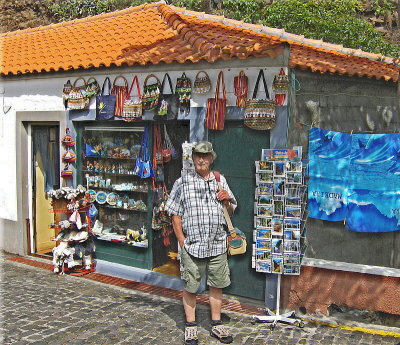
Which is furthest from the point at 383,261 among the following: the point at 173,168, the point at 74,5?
the point at 74,5

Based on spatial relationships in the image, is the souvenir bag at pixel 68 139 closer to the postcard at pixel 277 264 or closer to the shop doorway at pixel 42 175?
the shop doorway at pixel 42 175

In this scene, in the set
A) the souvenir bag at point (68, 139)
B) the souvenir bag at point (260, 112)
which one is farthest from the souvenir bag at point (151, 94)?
the souvenir bag at point (68, 139)

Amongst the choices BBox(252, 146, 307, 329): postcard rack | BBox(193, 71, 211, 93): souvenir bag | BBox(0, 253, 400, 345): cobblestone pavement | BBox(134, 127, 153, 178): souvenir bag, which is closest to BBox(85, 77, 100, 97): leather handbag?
BBox(134, 127, 153, 178): souvenir bag

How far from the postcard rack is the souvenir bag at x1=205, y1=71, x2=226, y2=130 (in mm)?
863

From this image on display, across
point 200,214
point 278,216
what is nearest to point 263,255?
point 278,216

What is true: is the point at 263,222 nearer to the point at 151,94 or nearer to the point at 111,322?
the point at 111,322

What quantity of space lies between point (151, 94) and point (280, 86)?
2.08 meters

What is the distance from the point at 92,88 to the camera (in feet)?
25.6

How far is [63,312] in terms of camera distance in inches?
237

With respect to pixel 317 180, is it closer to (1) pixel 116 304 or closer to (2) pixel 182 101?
(2) pixel 182 101

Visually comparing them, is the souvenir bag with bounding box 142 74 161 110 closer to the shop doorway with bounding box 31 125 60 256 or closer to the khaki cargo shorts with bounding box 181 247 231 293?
the shop doorway with bounding box 31 125 60 256

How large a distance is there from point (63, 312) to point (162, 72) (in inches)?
145

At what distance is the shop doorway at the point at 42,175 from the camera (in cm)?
880

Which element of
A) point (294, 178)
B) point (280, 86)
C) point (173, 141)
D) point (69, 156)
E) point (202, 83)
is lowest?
point (294, 178)
